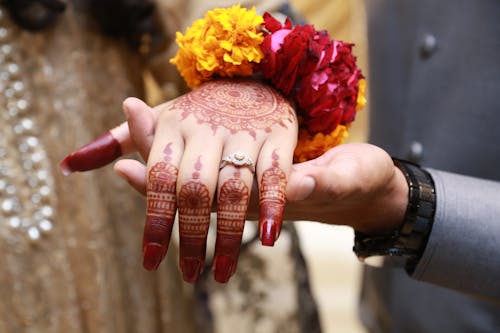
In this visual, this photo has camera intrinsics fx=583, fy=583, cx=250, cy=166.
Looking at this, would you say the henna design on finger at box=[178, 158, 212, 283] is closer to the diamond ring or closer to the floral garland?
the diamond ring

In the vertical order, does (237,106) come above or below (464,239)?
above

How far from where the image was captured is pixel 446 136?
2.38ft

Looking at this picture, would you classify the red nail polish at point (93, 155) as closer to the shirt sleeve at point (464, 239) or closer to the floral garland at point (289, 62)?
the floral garland at point (289, 62)

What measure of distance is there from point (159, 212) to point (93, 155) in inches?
4.8

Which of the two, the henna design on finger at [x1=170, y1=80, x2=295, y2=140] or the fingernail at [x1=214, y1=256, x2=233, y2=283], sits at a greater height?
the henna design on finger at [x1=170, y1=80, x2=295, y2=140]

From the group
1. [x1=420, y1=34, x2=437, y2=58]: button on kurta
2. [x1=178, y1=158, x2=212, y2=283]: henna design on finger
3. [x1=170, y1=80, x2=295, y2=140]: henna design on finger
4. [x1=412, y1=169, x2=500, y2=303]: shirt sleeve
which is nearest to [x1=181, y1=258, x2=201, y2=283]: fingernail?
[x1=178, y1=158, x2=212, y2=283]: henna design on finger

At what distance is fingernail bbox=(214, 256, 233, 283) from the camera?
1.40ft

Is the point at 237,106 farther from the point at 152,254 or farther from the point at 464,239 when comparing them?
the point at 464,239

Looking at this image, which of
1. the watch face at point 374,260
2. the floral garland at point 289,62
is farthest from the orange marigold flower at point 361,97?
the watch face at point 374,260

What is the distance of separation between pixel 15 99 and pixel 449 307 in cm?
58

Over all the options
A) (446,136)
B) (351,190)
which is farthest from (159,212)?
(446,136)

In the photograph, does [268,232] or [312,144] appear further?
[312,144]

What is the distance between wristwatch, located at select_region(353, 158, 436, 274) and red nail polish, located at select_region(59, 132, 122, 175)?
0.25m

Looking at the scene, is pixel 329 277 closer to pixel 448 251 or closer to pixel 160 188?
pixel 448 251
